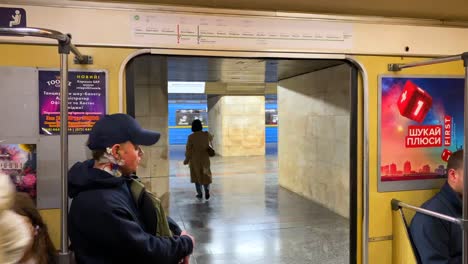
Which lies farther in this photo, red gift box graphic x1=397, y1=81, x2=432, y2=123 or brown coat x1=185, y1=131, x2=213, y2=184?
brown coat x1=185, y1=131, x2=213, y2=184

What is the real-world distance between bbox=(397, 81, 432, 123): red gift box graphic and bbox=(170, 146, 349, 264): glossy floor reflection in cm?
237

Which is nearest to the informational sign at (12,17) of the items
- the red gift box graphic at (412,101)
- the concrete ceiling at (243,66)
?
the concrete ceiling at (243,66)

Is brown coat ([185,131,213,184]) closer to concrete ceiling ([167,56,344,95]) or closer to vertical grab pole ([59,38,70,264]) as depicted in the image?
concrete ceiling ([167,56,344,95])

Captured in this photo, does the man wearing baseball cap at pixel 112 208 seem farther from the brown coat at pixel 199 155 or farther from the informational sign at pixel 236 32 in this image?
the brown coat at pixel 199 155

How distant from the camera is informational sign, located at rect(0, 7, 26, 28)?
82.0 inches

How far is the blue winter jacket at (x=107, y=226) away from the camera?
1.52m

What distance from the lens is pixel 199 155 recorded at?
7.47m

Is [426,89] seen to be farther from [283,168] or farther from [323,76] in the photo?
[283,168]

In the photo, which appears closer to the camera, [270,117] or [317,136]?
[317,136]

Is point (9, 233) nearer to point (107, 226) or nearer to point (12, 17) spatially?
point (107, 226)

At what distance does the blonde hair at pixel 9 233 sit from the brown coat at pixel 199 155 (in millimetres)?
6122

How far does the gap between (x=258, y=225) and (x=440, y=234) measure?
146 inches

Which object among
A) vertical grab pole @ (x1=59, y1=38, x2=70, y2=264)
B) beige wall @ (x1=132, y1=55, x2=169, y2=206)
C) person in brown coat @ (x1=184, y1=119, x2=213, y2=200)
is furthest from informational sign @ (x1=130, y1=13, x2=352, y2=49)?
person in brown coat @ (x1=184, y1=119, x2=213, y2=200)

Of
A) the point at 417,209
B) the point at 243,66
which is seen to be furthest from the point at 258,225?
the point at 417,209
